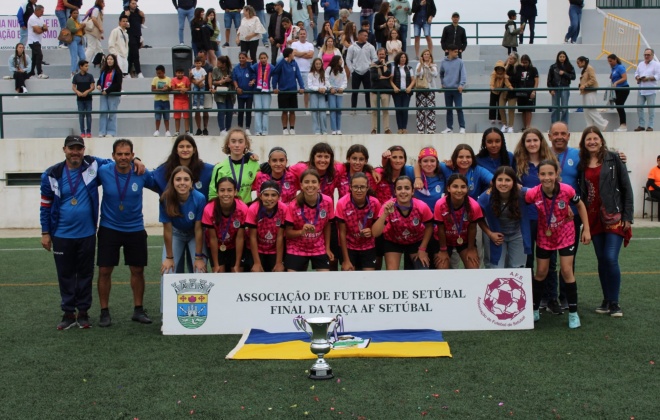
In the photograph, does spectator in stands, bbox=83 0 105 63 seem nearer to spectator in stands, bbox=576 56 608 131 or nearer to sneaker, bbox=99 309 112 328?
spectator in stands, bbox=576 56 608 131

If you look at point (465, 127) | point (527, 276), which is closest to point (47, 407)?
point (527, 276)

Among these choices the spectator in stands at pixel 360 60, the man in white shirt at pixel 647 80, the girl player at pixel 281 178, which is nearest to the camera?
the girl player at pixel 281 178

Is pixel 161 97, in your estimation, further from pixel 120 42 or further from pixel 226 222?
pixel 226 222

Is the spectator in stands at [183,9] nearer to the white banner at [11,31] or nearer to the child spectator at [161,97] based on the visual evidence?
the white banner at [11,31]

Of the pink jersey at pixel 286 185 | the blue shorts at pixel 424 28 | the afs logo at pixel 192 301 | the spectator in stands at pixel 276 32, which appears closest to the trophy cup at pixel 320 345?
the afs logo at pixel 192 301

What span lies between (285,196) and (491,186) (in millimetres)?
2043

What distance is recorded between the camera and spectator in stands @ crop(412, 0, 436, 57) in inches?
887

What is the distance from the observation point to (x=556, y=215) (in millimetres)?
7750

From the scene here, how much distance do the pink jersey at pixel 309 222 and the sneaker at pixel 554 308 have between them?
2377 mm

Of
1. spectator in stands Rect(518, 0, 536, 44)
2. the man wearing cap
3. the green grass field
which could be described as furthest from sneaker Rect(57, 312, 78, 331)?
spectator in stands Rect(518, 0, 536, 44)

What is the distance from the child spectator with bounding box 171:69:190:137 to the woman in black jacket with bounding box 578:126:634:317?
11.4m

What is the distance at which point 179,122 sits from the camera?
18.4m

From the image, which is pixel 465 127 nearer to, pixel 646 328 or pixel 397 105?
pixel 397 105

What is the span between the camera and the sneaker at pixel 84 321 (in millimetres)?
8172
